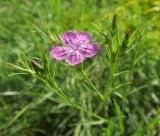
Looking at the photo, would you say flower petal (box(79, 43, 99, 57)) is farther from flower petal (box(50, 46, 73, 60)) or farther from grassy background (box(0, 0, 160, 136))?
grassy background (box(0, 0, 160, 136))

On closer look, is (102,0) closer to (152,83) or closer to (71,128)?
(152,83)

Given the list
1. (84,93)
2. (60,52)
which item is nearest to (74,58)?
(60,52)

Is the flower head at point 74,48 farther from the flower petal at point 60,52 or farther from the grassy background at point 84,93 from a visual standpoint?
→ the grassy background at point 84,93

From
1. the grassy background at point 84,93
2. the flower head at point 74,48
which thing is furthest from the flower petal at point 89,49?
the grassy background at point 84,93

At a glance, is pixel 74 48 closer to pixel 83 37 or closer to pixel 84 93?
pixel 83 37

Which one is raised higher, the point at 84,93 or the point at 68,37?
the point at 84,93

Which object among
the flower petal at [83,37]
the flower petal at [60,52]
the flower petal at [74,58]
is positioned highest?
the flower petal at [83,37]

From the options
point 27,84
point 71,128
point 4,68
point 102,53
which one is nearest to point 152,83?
point 102,53
